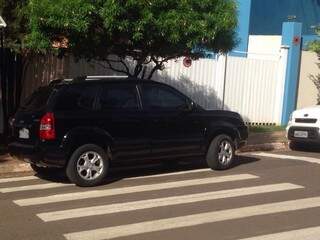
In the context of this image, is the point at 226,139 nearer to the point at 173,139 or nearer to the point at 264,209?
the point at 173,139

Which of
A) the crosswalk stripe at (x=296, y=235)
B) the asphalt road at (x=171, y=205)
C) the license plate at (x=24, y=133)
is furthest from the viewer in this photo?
the license plate at (x=24, y=133)

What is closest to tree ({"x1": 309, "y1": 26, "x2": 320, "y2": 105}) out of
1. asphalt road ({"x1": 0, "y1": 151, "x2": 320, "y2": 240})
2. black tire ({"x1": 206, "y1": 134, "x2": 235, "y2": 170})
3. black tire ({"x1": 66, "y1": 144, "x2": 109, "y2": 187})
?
asphalt road ({"x1": 0, "y1": 151, "x2": 320, "y2": 240})

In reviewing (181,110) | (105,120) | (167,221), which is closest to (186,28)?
(181,110)

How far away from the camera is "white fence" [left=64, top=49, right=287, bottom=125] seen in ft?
57.6

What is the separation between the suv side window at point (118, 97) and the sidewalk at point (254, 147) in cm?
222

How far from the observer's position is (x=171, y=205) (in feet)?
28.7

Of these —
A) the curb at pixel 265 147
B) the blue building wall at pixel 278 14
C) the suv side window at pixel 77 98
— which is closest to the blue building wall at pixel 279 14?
the blue building wall at pixel 278 14

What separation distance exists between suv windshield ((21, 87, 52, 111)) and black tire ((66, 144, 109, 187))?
2.93 feet

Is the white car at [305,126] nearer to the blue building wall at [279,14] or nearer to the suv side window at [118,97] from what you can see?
the suv side window at [118,97]

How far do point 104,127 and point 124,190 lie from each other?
1.02 m

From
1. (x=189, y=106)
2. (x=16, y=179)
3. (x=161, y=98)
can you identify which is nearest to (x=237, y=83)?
(x=189, y=106)

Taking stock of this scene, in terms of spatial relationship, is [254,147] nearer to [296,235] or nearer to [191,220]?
[191,220]

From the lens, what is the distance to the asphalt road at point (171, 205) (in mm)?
7344

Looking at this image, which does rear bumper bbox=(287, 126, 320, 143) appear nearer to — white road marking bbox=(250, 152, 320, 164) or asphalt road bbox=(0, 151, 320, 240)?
white road marking bbox=(250, 152, 320, 164)
